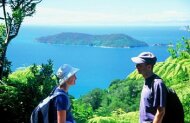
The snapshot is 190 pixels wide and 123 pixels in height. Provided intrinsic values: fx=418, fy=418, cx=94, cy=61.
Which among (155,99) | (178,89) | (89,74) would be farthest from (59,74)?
(89,74)

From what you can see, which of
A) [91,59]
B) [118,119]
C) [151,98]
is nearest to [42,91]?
[118,119]

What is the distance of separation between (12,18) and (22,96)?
2577mm

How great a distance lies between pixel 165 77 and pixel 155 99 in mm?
4134

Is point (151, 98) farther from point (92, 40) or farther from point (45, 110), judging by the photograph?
point (92, 40)

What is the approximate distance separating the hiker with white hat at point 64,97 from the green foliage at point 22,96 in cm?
333

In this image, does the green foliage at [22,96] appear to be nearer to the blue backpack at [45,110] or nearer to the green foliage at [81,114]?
the green foliage at [81,114]

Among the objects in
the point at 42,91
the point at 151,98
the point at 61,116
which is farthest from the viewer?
the point at 42,91

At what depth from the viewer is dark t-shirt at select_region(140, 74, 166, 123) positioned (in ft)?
11.0

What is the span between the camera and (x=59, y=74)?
3441 mm

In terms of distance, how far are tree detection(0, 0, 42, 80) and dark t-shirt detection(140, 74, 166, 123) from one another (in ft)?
17.6

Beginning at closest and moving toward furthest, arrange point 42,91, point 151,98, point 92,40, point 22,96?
1. point 151,98
2. point 22,96
3. point 42,91
4. point 92,40

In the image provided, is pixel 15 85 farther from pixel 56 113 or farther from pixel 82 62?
pixel 82 62

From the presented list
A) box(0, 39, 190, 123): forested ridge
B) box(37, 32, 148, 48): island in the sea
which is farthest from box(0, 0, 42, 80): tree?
box(37, 32, 148, 48): island in the sea

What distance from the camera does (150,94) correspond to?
342cm
